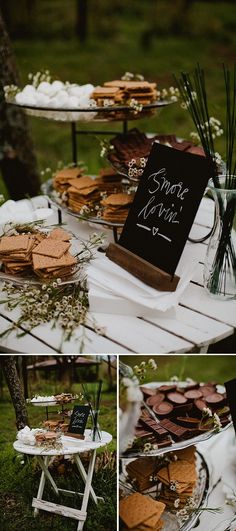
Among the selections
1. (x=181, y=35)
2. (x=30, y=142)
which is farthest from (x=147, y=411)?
(x=181, y=35)

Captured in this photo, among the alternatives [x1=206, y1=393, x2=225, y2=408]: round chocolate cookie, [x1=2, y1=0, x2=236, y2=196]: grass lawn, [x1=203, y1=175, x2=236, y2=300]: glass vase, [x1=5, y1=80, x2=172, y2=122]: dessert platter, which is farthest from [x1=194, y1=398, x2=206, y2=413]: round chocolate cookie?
[x1=2, y1=0, x2=236, y2=196]: grass lawn

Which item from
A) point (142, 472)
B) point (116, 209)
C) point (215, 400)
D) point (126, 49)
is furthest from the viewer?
point (126, 49)

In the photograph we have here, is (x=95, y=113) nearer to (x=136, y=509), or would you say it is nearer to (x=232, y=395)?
(x=232, y=395)

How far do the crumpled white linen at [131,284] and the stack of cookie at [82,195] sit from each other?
1.27 ft

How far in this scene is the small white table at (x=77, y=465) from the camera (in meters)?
1.52

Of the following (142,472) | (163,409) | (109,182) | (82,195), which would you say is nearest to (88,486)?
(142,472)

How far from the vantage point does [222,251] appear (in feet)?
5.93

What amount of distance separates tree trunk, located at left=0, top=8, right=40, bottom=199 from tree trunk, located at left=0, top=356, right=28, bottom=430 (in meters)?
1.42

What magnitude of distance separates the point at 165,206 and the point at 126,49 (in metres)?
5.46

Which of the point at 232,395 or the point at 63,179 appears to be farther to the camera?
the point at 63,179

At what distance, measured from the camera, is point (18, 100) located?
92.7 inches

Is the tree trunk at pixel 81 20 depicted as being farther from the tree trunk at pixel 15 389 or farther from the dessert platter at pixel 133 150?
the tree trunk at pixel 15 389

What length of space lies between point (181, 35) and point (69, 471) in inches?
254

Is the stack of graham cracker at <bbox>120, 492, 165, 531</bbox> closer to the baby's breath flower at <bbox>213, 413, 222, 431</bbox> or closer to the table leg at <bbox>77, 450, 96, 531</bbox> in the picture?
the table leg at <bbox>77, 450, 96, 531</bbox>
